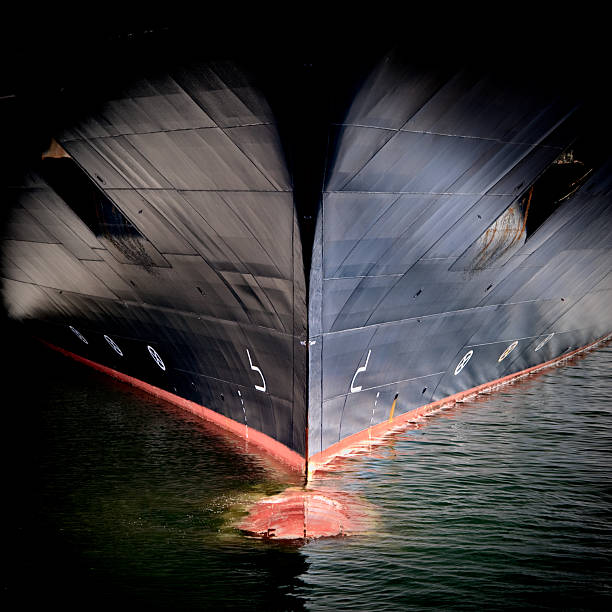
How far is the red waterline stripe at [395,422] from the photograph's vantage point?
14773mm

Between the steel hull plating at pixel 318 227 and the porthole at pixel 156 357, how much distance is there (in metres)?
0.39

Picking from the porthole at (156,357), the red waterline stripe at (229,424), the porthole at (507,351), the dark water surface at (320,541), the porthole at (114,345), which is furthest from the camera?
the porthole at (114,345)

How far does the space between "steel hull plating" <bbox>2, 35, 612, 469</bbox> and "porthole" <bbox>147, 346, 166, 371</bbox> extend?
39cm

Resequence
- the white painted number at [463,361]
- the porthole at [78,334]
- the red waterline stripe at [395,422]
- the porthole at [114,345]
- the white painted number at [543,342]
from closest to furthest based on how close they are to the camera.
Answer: the red waterline stripe at [395,422]
the white painted number at [463,361]
the porthole at [114,345]
the white painted number at [543,342]
the porthole at [78,334]

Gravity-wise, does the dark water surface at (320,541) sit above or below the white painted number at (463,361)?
below

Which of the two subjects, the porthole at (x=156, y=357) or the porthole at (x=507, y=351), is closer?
the porthole at (x=156, y=357)

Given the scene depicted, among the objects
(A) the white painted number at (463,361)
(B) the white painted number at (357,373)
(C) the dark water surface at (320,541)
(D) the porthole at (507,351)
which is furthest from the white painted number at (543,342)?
(B) the white painted number at (357,373)

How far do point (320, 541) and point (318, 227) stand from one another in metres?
4.88

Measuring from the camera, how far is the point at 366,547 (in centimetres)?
1168

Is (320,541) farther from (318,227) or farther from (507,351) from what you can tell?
(507,351)

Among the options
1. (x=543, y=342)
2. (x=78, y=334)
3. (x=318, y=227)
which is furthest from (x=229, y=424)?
(x=543, y=342)

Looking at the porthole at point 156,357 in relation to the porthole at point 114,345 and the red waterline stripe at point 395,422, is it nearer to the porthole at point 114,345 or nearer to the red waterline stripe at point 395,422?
the porthole at point 114,345

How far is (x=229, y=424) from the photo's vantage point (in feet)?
58.1

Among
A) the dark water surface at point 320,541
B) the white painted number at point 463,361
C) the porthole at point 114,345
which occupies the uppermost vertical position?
the porthole at point 114,345
